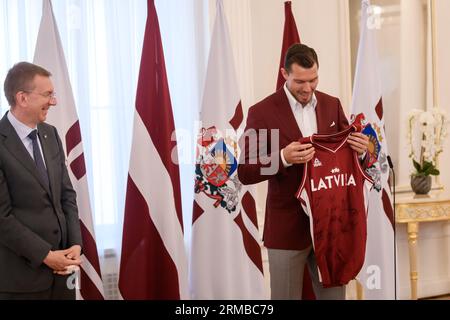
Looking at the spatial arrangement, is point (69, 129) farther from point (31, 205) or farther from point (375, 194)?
point (375, 194)

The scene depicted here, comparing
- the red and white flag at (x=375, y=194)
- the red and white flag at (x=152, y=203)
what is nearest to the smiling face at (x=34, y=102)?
the red and white flag at (x=152, y=203)

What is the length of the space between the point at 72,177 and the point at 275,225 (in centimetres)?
126

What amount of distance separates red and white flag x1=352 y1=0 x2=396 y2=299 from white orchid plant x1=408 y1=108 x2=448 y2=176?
680mm

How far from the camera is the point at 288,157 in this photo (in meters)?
2.20

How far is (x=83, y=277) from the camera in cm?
304

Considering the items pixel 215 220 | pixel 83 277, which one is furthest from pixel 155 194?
pixel 83 277

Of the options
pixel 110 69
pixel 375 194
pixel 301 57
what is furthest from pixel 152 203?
pixel 375 194

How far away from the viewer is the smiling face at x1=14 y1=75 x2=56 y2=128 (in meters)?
2.17

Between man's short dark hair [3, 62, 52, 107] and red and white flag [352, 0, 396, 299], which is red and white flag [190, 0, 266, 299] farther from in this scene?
man's short dark hair [3, 62, 52, 107]

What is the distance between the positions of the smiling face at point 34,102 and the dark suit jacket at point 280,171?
2.70 feet

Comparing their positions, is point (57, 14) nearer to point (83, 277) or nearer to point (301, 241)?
point (83, 277)

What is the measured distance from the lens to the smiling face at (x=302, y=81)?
225cm

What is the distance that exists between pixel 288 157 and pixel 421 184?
7.66ft

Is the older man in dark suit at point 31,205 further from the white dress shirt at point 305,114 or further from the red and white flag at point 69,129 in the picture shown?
the white dress shirt at point 305,114
